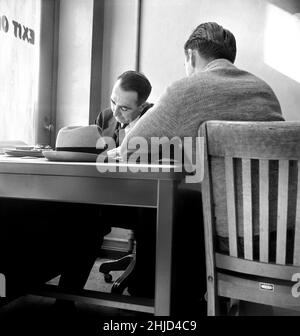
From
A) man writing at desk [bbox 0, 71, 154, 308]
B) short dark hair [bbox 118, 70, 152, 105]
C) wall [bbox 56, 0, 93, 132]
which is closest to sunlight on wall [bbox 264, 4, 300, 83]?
short dark hair [bbox 118, 70, 152, 105]

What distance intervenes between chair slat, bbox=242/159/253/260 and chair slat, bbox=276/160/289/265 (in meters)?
0.06

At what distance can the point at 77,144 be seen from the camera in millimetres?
1128

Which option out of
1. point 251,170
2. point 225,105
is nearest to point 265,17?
point 225,105

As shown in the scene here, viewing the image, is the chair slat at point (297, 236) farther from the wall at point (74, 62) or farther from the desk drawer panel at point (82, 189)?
the wall at point (74, 62)

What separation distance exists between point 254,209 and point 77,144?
505 mm

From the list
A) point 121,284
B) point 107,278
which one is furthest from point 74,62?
point 121,284

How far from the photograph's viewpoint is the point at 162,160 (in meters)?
1.31

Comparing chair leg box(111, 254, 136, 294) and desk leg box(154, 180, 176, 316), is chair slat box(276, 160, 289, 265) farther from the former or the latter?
chair leg box(111, 254, 136, 294)

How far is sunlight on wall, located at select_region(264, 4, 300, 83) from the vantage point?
285cm

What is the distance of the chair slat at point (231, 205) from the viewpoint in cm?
99

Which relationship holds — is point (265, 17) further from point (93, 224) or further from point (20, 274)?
point (20, 274)

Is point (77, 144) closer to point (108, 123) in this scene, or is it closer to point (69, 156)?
point (69, 156)

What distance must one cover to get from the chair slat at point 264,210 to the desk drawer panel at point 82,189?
0.83 ft

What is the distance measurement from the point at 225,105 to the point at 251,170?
0.33 meters
